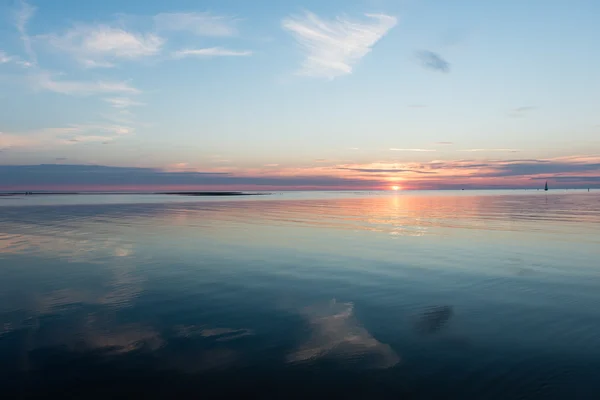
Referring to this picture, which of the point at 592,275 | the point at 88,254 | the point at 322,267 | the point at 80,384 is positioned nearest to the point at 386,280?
the point at 322,267

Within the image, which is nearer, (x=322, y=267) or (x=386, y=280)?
(x=386, y=280)

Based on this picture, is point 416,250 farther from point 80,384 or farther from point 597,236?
point 80,384

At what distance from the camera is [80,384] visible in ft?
24.7

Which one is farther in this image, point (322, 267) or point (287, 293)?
point (322, 267)

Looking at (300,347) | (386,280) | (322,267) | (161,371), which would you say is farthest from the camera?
(322,267)

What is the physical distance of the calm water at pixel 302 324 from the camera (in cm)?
762

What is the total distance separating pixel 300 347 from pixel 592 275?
14.0 metres

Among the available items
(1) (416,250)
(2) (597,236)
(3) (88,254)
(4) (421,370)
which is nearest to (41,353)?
(4) (421,370)

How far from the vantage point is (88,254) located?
22109 millimetres

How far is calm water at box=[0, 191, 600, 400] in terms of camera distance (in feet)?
25.0

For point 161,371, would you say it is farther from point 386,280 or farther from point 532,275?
point 532,275

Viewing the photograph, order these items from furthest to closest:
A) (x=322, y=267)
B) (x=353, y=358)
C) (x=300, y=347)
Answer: (x=322, y=267), (x=300, y=347), (x=353, y=358)

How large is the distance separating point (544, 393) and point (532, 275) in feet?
35.8

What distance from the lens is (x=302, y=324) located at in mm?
10875
